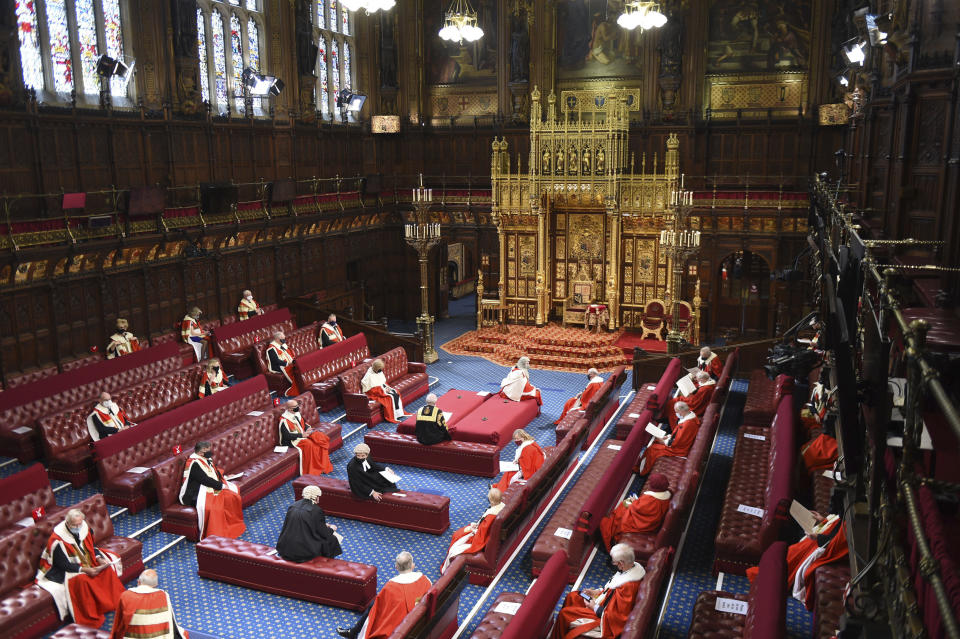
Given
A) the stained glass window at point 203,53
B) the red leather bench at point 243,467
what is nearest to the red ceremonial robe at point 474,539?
the red leather bench at point 243,467

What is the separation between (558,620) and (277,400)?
30.5 ft

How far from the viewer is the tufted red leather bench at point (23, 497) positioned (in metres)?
9.28

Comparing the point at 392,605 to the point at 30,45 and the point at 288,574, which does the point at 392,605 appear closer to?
the point at 288,574

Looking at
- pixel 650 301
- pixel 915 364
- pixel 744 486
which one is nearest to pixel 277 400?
pixel 744 486

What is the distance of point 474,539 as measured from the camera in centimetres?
912

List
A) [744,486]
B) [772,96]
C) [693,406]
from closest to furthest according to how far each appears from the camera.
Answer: [744,486] < [693,406] < [772,96]

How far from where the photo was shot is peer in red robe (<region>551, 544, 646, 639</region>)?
7066mm

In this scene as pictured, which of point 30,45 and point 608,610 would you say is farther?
point 30,45

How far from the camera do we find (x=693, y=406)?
1371 cm

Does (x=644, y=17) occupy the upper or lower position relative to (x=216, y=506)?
upper

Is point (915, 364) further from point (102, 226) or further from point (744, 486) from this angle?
point (102, 226)

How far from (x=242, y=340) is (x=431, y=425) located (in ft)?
23.6

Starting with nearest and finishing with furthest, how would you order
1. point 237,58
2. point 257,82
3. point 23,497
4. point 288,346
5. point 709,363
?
point 23,497, point 709,363, point 288,346, point 257,82, point 237,58

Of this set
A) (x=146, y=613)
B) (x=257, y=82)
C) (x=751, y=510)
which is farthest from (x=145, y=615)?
(x=257, y=82)
